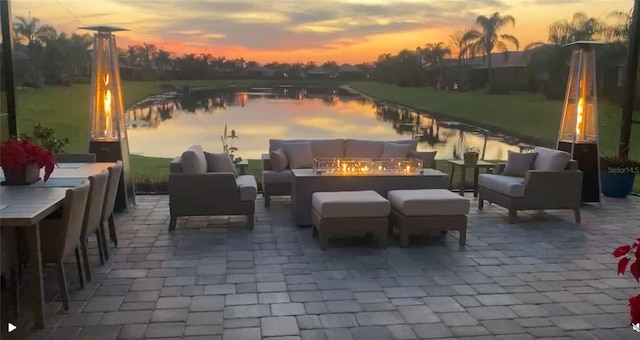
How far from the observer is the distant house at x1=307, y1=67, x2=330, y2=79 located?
894 cm

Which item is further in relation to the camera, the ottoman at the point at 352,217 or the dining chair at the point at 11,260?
the ottoman at the point at 352,217

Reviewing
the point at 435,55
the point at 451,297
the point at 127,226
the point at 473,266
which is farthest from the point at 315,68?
the point at 451,297

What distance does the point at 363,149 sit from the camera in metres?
7.32

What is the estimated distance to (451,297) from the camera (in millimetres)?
3852

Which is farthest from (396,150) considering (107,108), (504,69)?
(107,108)

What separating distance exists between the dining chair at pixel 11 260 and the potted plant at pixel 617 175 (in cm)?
740

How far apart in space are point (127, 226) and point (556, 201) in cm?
475

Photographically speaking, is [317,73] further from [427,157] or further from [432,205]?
[432,205]

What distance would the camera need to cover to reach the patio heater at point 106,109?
6406 millimetres

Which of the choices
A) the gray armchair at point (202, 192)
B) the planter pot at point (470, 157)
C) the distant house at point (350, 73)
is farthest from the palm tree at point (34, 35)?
the planter pot at point (470, 157)

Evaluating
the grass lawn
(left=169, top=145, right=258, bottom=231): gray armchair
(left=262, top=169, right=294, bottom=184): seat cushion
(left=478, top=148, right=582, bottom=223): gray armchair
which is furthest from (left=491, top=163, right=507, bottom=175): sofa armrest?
(left=169, top=145, right=258, bottom=231): gray armchair

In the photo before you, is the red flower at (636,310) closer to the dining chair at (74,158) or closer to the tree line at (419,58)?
the dining chair at (74,158)

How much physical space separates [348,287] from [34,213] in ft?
7.02

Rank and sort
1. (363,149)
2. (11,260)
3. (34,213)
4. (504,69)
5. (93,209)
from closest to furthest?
(34,213) < (11,260) < (93,209) < (363,149) < (504,69)
